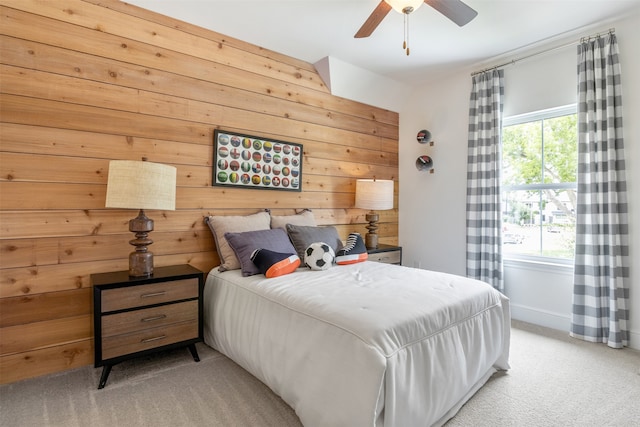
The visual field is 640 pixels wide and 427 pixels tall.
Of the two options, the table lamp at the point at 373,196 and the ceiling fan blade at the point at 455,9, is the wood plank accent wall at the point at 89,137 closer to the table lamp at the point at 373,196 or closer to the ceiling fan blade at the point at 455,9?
the table lamp at the point at 373,196

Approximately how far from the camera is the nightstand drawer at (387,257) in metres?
3.61

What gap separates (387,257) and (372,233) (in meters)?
0.32

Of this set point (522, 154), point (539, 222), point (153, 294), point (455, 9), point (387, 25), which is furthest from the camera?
point (522, 154)

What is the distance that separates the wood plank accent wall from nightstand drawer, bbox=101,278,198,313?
1.45 ft

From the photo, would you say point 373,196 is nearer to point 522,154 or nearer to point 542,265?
point 522,154

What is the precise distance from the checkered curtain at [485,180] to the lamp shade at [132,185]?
9.91 ft

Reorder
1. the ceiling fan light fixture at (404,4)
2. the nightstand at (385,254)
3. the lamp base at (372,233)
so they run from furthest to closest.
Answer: the lamp base at (372,233) < the nightstand at (385,254) < the ceiling fan light fixture at (404,4)

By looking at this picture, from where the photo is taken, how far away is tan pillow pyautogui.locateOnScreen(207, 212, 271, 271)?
263cm

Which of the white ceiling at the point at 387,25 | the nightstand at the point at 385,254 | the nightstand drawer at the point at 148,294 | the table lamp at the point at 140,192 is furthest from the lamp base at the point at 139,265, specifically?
the nightstand at the point at 385,254

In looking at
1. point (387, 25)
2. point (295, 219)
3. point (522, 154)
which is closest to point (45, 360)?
point (295, 219)

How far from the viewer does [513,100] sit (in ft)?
11.1

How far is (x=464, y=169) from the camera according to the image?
378 cm

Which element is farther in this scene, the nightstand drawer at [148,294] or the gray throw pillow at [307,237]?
the gray throw pillow at [307,237]

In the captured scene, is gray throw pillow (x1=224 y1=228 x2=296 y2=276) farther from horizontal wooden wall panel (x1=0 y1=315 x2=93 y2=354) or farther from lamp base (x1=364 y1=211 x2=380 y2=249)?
lamp base (x1=364 y1=211 x2=380 y2=249)
